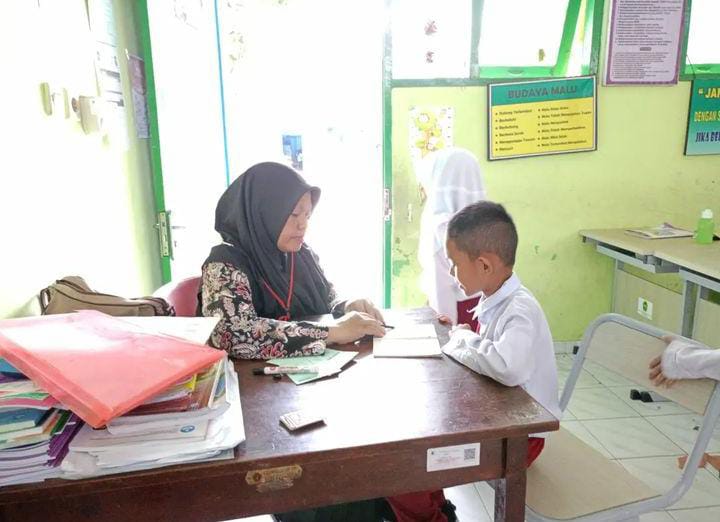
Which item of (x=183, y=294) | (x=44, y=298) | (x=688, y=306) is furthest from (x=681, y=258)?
(x=44, y=298)

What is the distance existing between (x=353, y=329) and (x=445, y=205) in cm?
123

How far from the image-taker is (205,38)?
113 inches

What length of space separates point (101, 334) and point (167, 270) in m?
1.35

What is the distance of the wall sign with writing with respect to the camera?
309 centimetres

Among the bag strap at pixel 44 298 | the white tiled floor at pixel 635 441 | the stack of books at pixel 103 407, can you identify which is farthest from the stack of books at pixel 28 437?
the white tiled floor at pixel 635 441

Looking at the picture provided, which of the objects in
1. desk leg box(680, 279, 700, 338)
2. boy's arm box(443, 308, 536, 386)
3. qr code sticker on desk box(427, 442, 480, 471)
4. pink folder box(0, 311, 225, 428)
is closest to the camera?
pink folder box(0, 311, 225, 428)

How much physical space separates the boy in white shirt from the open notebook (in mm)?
48

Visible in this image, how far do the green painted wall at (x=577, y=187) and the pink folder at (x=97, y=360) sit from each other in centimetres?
A: 231

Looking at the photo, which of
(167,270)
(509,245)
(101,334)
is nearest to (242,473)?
(101,334)

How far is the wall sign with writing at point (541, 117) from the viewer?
3.09 meters

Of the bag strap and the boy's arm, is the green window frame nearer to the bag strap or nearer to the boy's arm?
the boy's arm

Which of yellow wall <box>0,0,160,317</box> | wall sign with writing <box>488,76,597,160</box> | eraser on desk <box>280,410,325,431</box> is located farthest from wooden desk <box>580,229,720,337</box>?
yellow wall <box>0,0,160,317</box>

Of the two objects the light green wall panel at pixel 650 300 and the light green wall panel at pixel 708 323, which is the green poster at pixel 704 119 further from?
the light green wall panel at pixel 708 323

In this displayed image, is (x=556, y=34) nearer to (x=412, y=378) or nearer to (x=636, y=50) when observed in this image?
(x=636, y=50)
